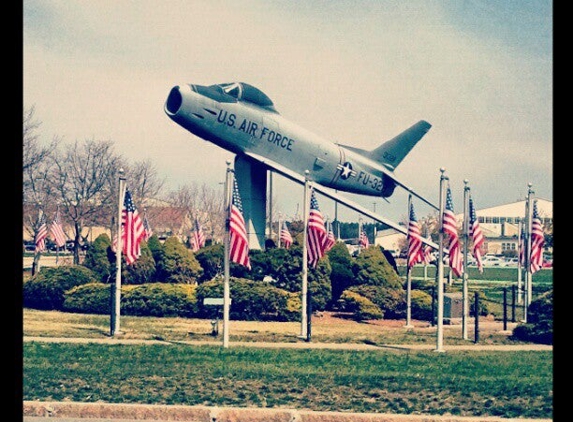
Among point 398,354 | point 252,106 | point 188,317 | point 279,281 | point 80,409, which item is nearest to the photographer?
point 80,409

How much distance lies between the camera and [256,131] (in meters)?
30.1

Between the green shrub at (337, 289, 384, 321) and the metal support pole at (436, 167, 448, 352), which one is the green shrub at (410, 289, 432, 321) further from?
the metal support pole at (436, 167, 448, 352)

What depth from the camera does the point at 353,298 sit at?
2672 cm

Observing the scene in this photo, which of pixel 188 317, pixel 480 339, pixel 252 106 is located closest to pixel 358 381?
pixel 480 339

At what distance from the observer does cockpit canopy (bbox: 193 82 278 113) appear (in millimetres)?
28600

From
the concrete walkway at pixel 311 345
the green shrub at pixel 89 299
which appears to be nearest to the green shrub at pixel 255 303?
the green shrub at pixel 89 299

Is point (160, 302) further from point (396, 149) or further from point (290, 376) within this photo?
point (396, 149)

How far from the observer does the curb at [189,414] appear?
1031cm

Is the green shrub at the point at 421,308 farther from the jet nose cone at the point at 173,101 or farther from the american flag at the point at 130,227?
the american flag at the point at 130,227

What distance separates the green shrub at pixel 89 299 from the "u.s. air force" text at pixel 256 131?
7.13 meters

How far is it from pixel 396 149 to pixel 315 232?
51.3 ft
